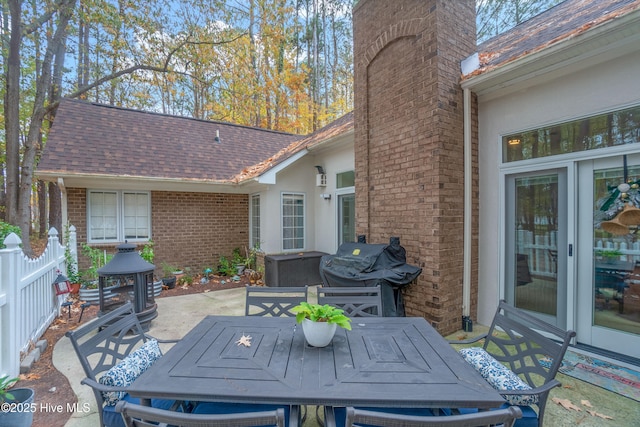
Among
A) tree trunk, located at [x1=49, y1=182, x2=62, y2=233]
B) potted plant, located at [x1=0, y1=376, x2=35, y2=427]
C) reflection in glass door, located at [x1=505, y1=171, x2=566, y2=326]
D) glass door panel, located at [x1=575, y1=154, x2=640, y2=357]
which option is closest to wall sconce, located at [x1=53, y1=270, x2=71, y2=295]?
potted plant, located at [x1=0, y1=376, x2=35, y2=427]

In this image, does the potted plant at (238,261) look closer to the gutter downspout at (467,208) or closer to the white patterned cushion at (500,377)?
the gutter downspout at (467,208)

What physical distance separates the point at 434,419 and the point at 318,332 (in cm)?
95

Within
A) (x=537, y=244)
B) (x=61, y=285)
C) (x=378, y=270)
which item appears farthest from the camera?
(x=61, y=285)

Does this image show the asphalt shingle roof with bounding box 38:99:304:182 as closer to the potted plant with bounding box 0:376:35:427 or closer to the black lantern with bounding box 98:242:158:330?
the black lantern with bounding box 98:242:158:330

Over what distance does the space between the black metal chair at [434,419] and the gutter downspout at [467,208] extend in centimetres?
328

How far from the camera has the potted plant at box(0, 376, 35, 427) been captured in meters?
2.11

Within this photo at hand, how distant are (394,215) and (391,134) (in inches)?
51.5

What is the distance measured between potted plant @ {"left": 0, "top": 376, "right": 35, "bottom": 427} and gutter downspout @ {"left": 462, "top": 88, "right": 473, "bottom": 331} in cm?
471

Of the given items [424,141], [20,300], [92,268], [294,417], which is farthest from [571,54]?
[92,268]

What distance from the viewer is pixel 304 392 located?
1.54 meters

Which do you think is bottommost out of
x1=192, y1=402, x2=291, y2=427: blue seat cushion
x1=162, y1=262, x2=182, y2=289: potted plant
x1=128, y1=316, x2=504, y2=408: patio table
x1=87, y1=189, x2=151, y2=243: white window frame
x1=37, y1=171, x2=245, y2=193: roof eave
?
x1=162, y1=262, x2=182, y2=289: potted plant

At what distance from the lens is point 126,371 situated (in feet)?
6.73

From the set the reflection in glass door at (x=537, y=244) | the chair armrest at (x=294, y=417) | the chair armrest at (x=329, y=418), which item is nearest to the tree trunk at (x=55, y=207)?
the chair armrest at (x=294, y=417)

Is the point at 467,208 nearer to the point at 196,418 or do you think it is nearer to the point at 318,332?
the point at 318,332
